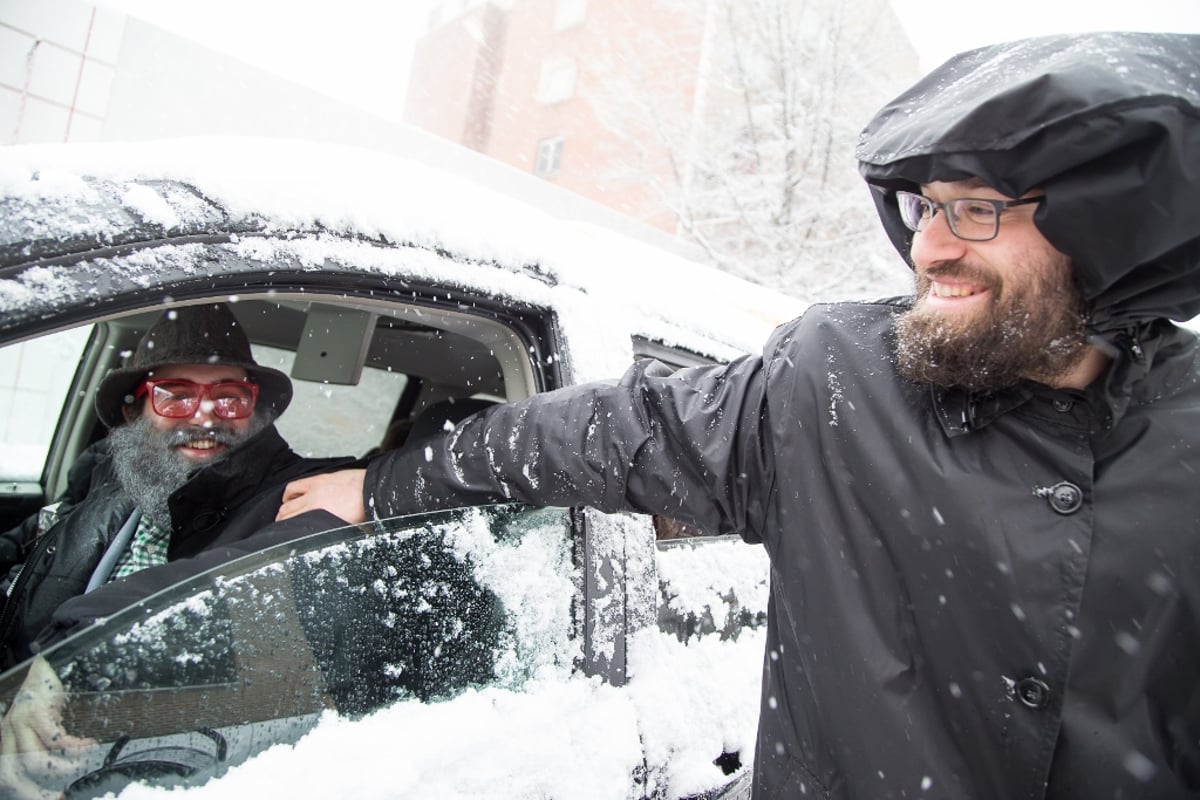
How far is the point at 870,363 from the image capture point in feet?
4.45

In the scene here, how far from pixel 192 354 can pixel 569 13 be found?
78.5 feet

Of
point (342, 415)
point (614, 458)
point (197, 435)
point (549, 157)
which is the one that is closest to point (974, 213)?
point (614, 458)

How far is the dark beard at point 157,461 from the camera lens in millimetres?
1998

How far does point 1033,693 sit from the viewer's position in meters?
1.10

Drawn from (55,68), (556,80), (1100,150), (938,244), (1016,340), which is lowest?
(1016,340)

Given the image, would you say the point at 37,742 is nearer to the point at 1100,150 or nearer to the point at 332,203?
the point at 332,203

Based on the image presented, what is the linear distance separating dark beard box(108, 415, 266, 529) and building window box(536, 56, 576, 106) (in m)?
21.5

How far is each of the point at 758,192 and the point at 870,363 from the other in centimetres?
1164

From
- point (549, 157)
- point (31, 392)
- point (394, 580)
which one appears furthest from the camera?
point (549, 157)

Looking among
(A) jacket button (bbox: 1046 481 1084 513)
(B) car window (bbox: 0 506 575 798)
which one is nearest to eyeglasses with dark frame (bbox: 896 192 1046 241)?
(A) jacket button (bbox: 1046 481 1084 513)

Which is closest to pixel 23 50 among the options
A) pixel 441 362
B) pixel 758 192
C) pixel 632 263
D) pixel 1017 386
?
pixel 441 362

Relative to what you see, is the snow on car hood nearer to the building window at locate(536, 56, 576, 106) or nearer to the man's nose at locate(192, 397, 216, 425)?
the man's nose at locate(192, 397, 216, 425)

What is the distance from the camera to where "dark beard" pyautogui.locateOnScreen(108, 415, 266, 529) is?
200cm

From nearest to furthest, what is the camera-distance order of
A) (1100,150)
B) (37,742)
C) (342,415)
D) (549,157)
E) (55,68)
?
(37,742), (1100,150), (342,415), (55,68), (549,157)
